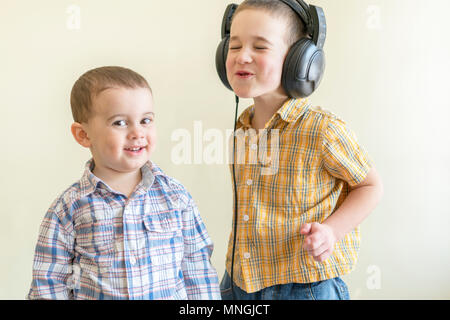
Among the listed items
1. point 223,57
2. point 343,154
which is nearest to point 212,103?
point 223,57

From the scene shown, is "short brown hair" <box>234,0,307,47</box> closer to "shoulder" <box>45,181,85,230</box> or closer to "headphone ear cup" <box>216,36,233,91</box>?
"headphone ear cup" <box>216,36,233,91</box>

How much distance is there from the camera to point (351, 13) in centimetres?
163

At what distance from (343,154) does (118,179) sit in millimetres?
499

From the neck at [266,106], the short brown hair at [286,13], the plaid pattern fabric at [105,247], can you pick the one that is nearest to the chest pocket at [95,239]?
the plaid pattern fabric at [105,247]

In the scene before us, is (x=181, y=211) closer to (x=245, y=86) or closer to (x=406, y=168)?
(x=245, y=86)

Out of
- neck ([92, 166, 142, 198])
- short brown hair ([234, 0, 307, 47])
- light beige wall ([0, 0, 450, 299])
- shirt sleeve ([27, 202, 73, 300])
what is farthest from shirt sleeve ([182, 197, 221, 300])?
light beige wall ([0, 0, 450, 299])

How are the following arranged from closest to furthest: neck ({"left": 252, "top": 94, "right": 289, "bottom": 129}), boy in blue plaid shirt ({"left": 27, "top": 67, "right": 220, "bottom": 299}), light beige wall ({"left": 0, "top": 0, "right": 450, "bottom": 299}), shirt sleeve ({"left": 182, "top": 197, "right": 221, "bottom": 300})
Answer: boy in blue plaid shirt ({"left": 27, "top": 67, "right": 220, "bottom": 299}) → shirt sleeve ({"left": 182, "top": 197, "right": 221, "bottom": 300}) → neck ({"left": 252, "top": 94, "right": 289, "bottom": 129}) → light beige wall ({"left": 0, "top": 0, "right": 450, "bottom": 299})

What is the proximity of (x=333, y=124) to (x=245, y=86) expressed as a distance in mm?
220

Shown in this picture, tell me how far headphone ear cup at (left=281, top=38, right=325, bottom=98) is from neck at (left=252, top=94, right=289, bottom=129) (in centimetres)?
5

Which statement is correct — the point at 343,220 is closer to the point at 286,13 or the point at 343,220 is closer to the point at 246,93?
the point at 246,93

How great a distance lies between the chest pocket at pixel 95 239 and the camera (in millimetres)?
941

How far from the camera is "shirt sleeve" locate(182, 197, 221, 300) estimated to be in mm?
1037

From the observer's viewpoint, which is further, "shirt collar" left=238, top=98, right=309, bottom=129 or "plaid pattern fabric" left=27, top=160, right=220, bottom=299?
"shirt collar" left=238, top=98, right=309, bottom=129
